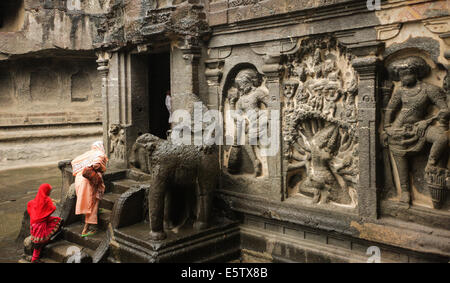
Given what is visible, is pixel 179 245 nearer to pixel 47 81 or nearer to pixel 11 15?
pixel 47 81

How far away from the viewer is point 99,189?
18.6ft

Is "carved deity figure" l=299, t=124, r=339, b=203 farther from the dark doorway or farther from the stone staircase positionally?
the dark doorway

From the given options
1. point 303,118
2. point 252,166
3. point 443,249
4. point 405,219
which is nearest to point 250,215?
point 252,166

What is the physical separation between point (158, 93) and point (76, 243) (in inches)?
152

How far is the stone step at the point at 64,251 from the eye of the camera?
498 centimetres

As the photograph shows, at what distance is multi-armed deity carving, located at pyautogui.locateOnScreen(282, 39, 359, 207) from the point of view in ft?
15.2

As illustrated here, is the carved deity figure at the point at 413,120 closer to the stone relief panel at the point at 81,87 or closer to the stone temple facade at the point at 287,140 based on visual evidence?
the stone temple facade at the point at 287,140

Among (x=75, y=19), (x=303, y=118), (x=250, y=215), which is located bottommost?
A: (x=250, y=215)

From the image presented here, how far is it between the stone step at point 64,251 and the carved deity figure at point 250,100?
263cm

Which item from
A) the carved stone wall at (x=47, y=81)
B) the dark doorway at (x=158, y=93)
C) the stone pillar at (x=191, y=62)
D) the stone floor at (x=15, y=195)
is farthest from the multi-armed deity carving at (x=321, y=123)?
the carved stone wall at (x=47, y=81)

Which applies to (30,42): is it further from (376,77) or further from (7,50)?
(376,77)

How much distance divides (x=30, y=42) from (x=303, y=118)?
11.4m

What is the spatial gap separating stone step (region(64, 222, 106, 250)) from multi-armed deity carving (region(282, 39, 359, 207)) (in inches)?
112

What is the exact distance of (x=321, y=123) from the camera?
4922 millimetres
